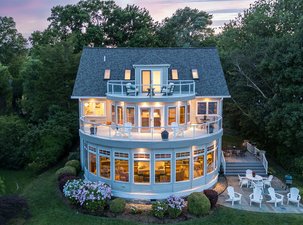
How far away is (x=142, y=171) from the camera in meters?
20.0

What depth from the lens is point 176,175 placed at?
2023 centimetres

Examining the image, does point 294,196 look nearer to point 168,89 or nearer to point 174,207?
point 174,207

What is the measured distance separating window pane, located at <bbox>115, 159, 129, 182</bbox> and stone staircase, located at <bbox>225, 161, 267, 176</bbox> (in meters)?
8.85

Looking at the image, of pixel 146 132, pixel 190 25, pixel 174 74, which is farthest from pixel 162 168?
pixel 190 25

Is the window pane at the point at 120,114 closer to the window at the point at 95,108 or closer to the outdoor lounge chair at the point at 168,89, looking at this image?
the window at the point at 95,108

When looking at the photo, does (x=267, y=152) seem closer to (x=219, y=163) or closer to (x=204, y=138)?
(x=219, y=163)

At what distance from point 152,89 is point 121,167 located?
18.2 ft

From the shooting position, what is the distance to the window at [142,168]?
19.9 m

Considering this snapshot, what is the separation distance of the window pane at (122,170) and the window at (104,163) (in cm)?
72

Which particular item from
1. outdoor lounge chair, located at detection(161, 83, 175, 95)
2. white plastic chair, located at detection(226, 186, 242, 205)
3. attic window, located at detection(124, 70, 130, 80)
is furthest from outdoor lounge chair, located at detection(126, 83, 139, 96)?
white plastic chair, located at detection(226, 186, 242, 205)

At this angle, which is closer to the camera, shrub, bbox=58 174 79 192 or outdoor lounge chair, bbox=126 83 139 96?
shrub, bbox=58 174 79 192

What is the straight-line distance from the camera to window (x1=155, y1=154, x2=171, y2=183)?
19.9 meters

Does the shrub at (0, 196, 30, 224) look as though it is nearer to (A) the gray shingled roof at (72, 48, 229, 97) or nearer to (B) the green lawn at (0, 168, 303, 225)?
(B) the green lawn at (0, 168, 303, 225)

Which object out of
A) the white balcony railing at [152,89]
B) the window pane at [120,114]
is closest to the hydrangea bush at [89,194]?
the window pane at [120,114]
